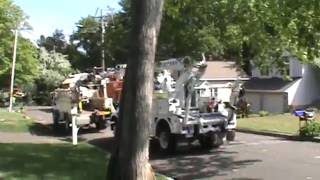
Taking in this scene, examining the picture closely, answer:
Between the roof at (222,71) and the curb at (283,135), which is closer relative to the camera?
the curb at (283,135)

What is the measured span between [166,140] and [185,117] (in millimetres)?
1135

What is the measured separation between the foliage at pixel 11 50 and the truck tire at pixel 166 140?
2859 cm

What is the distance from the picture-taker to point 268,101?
45.1 metres

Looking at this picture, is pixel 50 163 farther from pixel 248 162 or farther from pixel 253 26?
pixel 253 26

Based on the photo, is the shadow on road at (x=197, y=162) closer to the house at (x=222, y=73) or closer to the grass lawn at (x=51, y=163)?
the grass lawn at (x=51, y=163)

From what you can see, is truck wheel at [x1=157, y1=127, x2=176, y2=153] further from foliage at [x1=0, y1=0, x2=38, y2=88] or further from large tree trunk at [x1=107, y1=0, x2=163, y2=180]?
foliage at [x1=0, y1=0, x2=38, y2=88]

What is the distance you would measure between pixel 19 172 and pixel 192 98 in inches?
350

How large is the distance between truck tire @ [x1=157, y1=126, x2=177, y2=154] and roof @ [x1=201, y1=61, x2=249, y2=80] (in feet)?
86.5

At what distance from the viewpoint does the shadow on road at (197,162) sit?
1483 cm

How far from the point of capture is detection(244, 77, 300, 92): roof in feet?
146

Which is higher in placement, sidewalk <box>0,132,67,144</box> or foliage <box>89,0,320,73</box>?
foliage <box>89,0,320,73</box>

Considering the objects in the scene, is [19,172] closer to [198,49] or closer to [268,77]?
[198,49]

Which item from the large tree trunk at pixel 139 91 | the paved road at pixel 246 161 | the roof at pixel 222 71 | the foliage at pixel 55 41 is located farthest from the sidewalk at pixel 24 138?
the foliage at pixel 55 41

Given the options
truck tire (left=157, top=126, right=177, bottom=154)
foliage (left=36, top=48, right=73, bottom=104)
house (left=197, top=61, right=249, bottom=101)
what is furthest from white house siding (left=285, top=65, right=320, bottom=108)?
foliage (left=36, top=48, right=73, bottom=104)
